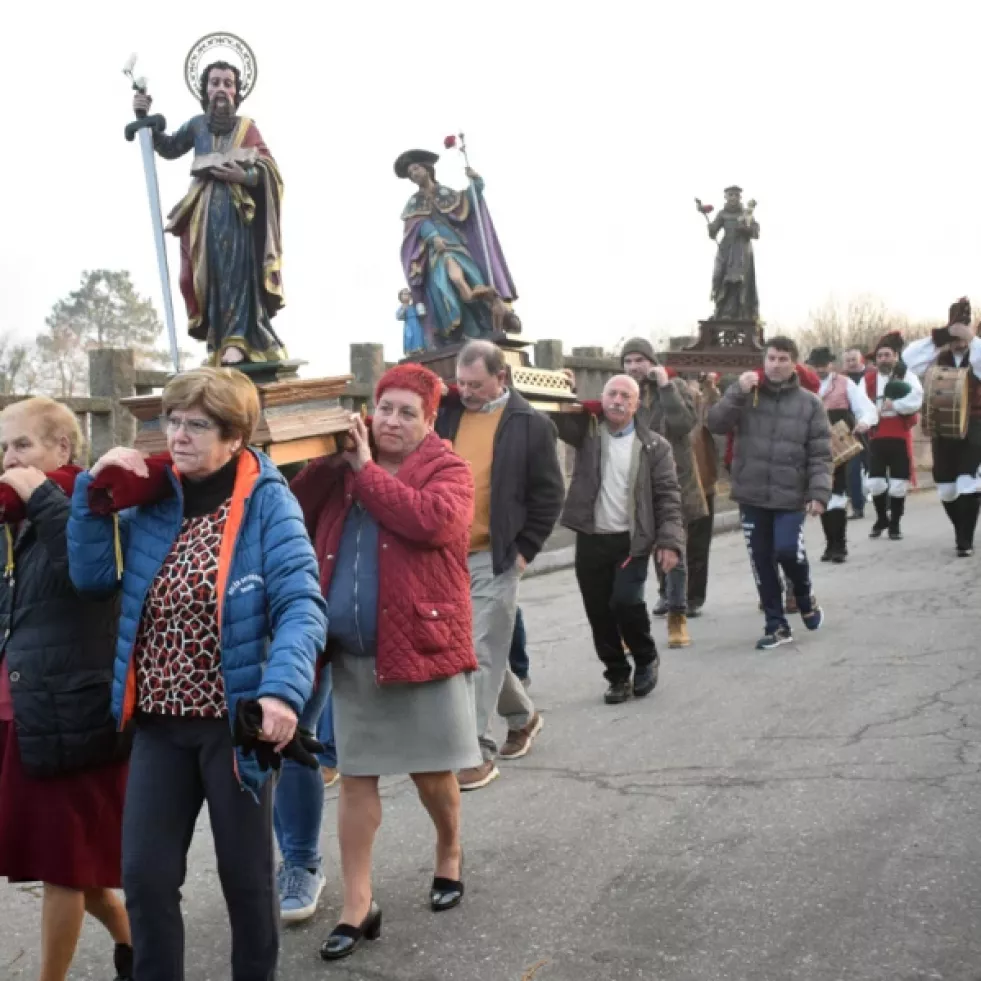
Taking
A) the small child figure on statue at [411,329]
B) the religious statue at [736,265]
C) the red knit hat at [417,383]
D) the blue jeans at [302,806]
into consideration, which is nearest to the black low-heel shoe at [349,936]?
the blue jeans at [302,806]

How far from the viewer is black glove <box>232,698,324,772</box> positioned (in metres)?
3.09

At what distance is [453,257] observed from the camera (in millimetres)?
10031

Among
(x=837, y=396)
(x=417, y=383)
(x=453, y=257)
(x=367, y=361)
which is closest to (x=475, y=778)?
(x=417, y=383)

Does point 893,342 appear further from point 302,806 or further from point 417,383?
point 302,806

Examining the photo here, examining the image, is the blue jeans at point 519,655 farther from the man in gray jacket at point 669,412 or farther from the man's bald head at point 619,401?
the man in gray jacket at point 669,412

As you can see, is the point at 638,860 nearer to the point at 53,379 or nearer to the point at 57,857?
the point at 57,857

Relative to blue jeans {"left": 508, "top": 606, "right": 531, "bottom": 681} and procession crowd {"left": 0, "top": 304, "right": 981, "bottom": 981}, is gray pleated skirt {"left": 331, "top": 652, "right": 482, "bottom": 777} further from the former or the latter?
blue jeans {"left": 508, "top": 606, "right": 531, "bottom": 681}

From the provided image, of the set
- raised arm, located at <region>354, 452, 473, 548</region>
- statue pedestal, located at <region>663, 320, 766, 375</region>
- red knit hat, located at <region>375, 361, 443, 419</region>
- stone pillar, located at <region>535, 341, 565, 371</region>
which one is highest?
statue pedestal, located at <region>663, 320, 766, 375</region>

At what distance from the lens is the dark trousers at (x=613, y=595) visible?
7512mm

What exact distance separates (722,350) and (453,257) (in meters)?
15.0

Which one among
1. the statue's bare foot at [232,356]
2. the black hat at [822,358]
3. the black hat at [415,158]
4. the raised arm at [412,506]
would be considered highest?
the black hat at [415,158]

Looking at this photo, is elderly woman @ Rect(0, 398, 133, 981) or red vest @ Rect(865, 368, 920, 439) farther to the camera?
red vest @ Rect(865, 368, 920, 439)

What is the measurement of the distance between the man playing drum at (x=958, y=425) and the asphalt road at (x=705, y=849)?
425cm

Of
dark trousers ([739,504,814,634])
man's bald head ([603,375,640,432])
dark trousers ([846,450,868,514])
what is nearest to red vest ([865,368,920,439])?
dark trousers ([846,450,868,514])
